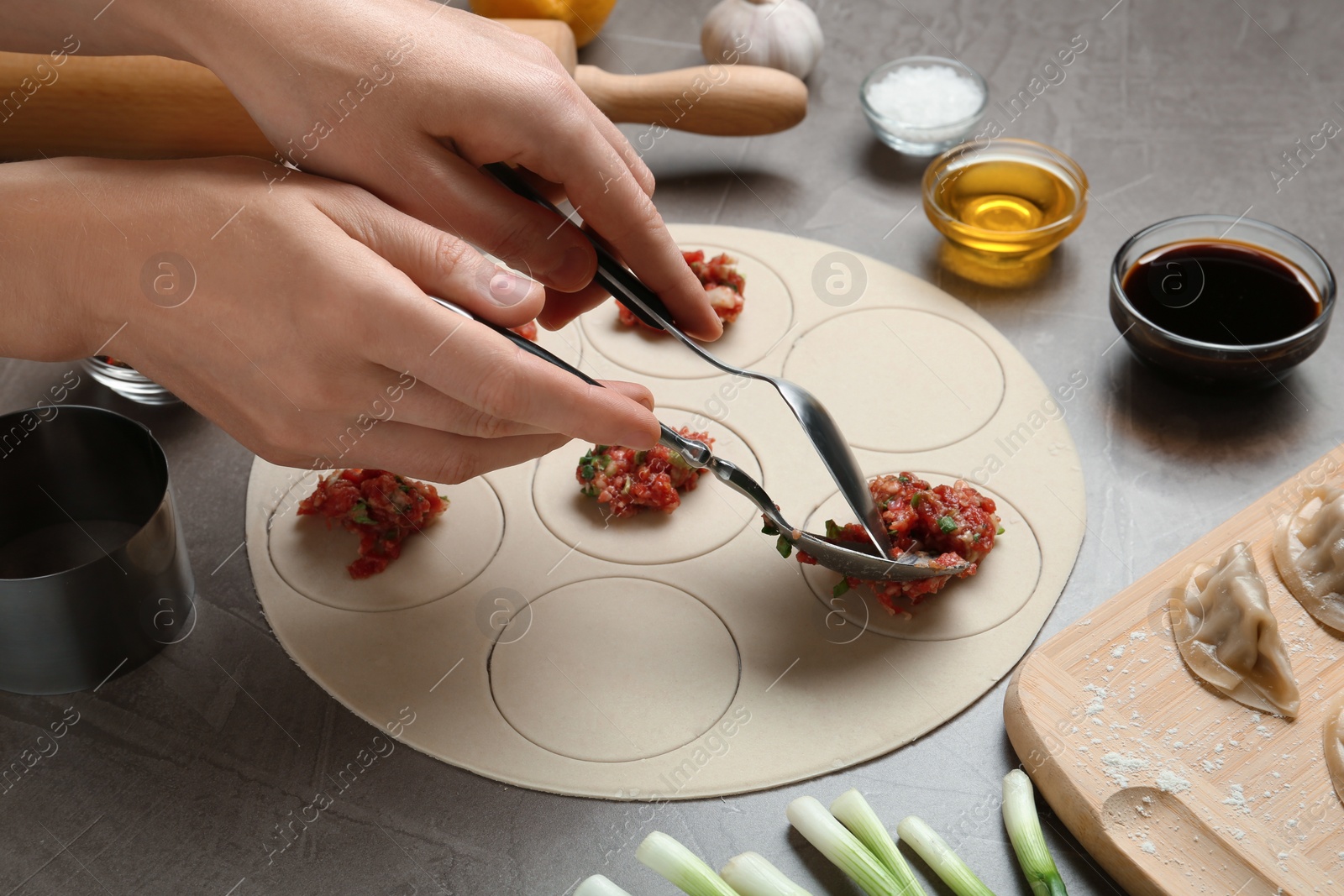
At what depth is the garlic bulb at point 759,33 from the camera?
2.13 metres

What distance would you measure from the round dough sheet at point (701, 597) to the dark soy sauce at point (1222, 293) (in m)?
0.23

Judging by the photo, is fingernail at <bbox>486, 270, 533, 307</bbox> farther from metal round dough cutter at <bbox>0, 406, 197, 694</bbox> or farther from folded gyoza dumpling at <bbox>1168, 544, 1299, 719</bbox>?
folded gyoza dumpling at <bbox>1168, 544, 1299, 719</bbox>

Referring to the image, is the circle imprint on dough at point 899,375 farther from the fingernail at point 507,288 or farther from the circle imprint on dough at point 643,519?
the fingernail at point 507,288

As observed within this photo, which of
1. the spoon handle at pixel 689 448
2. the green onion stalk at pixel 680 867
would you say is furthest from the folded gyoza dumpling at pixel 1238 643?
the green onion stalk at pixel 680 867

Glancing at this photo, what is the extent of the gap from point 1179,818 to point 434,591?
0.92m

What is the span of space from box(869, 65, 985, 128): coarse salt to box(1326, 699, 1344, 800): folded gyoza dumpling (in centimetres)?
123

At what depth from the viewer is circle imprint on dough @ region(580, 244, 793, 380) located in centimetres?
171

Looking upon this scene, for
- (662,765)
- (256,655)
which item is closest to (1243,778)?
(662,765)

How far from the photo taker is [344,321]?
106 cm

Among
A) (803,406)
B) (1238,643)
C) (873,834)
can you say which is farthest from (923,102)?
(873,834)

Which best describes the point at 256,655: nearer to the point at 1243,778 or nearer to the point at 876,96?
the point at 1243,778

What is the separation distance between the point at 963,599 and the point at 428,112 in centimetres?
89

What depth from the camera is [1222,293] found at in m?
1.64

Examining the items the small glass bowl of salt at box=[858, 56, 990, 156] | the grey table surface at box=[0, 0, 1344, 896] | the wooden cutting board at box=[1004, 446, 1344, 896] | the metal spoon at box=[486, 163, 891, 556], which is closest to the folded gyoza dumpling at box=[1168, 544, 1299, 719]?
the wooden cutting board at box=[1004, 446, 1344, 896]
